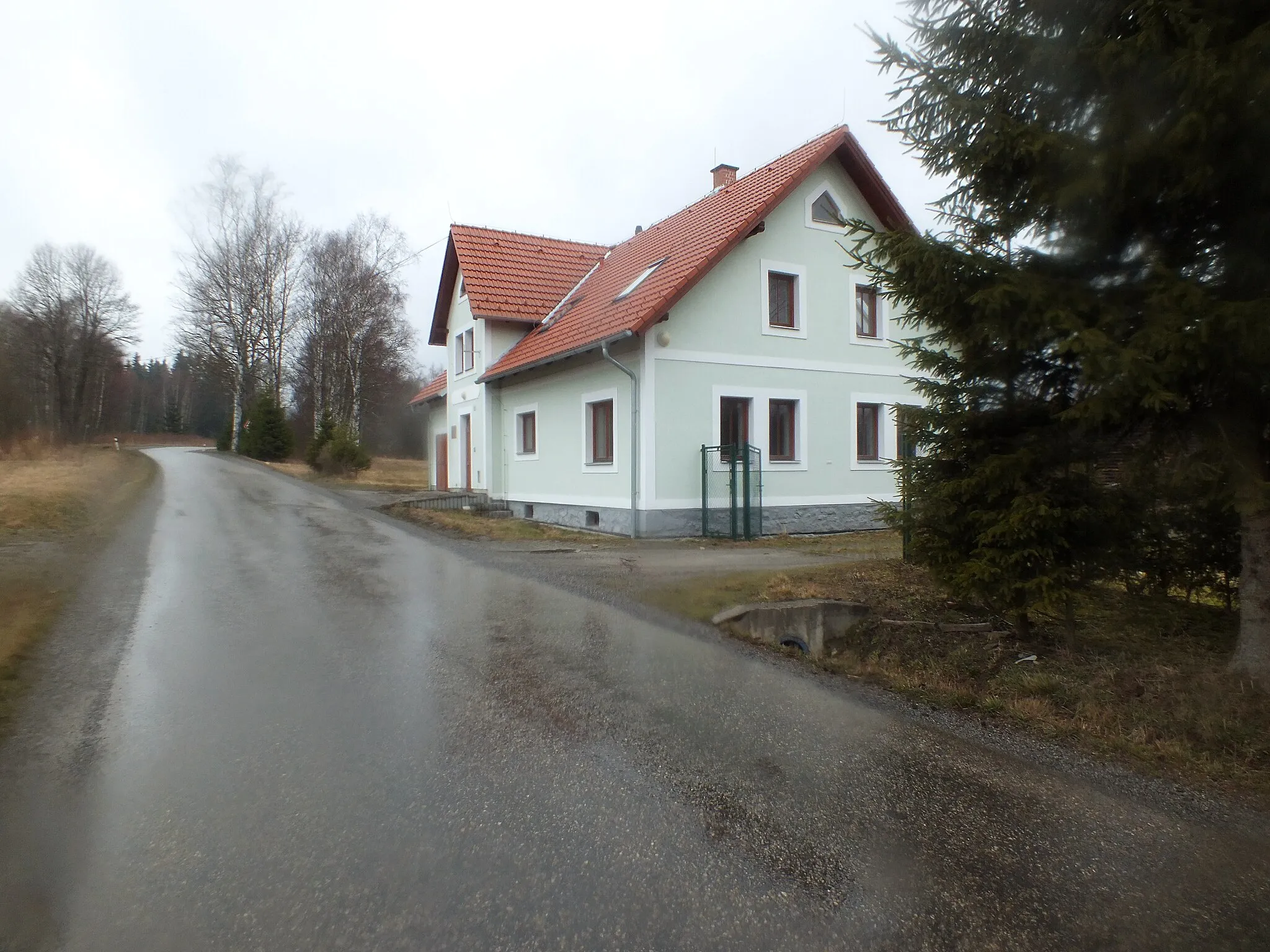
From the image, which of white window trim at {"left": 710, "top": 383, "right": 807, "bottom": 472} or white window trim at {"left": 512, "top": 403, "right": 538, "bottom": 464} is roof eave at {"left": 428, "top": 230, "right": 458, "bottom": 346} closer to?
white window trim at {"left": 512, "top": 403, "right": 538, "bottom": 464}

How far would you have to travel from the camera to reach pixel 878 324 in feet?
60.0

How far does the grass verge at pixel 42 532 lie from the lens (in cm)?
683

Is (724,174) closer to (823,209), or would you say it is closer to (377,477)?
(823,209)

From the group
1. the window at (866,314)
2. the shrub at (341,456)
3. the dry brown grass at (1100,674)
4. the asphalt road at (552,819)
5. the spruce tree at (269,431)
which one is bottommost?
the asphalt road at (552,819)

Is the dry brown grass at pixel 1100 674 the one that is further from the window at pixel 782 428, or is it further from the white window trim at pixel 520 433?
the white window trim at pixel 520 433

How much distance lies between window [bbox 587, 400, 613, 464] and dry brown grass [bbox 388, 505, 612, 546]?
1483 mm

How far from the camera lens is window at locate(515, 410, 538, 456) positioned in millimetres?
19797

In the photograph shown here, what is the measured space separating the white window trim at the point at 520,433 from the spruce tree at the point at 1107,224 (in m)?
13.9

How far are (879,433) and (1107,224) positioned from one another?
1321cm

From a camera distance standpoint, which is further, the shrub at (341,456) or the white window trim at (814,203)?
the shrub at (341,456)

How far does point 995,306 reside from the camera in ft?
16.7

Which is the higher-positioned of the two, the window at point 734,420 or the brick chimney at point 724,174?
the brick chimney at point 724,174

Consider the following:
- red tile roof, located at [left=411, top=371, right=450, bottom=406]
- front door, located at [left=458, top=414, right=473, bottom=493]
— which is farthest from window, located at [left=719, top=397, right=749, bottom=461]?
red tile roof, located at [left=411, top=371, right=450, bottom=406]

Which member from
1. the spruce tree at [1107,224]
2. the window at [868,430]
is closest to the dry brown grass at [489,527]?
the window at [868,430]
